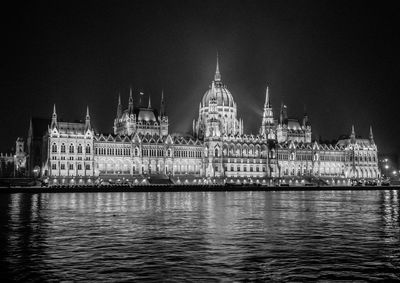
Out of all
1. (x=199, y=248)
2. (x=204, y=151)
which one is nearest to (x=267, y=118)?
(x=204, y=151)

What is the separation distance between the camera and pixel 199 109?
189500 millimetres

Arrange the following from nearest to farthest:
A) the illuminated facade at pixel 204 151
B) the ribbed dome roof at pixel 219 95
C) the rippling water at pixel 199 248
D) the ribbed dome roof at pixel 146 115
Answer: the rippling water at pixel 199 248 → the illuminated facade at pixel 204 151 → the ribbed dome roof at pixel 146 115 → the ribbed dome roof at pixel 219 95

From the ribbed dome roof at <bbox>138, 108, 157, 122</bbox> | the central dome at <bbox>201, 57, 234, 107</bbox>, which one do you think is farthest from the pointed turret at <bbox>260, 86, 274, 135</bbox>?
the ribbed dome roof at <bbox>138, 108, 157, 122</bbox>

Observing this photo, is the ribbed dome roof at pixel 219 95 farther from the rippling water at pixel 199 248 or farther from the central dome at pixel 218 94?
the rippling water at pixel 199 248

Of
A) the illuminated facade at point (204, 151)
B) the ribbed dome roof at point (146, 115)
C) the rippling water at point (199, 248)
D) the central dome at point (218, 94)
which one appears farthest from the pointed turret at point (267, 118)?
the rippling water at point (199, 248)

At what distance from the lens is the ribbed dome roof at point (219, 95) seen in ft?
603

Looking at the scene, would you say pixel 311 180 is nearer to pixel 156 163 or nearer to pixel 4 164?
pixel 156 163

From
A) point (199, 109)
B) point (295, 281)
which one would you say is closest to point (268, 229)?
point (295, 281)

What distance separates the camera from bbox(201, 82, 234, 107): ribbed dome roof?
184 metres

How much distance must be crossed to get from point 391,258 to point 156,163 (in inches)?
5129

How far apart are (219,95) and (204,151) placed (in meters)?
29.6

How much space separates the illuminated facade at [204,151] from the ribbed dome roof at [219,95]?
0.36 meters

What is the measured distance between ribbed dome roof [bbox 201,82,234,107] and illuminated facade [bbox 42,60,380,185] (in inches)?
14.1

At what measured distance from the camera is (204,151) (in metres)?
162
